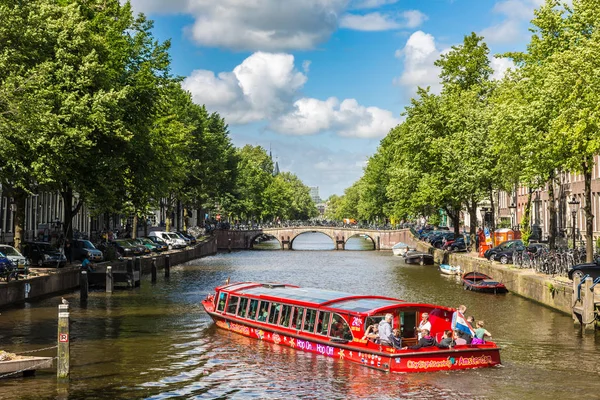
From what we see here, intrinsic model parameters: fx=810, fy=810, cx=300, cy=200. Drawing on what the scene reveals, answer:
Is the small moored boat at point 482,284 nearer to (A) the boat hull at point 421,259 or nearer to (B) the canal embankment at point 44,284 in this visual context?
(B) the canal embankment at point 44,284

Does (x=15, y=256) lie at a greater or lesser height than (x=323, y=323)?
greater

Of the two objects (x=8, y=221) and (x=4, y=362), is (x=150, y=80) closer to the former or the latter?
(x=8, y=221)

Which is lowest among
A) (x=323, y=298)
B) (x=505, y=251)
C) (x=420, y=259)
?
(x=420, y=259)

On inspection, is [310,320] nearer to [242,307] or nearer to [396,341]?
[396,341]

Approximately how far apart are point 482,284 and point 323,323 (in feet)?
79.7

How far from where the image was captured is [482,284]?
5175cm

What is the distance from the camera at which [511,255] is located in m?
60.6

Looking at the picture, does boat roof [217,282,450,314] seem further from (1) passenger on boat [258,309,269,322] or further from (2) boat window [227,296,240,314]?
(1) passenger on boat [258,309,269,322]

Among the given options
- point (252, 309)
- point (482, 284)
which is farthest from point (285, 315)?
point (482, 284)

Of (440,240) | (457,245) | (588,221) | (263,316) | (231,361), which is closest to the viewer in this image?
(231,361)

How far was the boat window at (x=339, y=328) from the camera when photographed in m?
28.7

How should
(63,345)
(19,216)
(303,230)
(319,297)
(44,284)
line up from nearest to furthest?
1. (63,345)
2. (319,297)
3. (44,284)
4. (19,216)
5. (303,230)

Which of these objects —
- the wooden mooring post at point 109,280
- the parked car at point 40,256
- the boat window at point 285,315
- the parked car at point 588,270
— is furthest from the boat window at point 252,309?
the parked car at point 40,256

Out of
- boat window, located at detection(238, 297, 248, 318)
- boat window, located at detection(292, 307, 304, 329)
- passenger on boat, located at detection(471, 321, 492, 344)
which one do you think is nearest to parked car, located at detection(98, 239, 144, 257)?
boat window, located at detection(238, 297, 248, 318)
